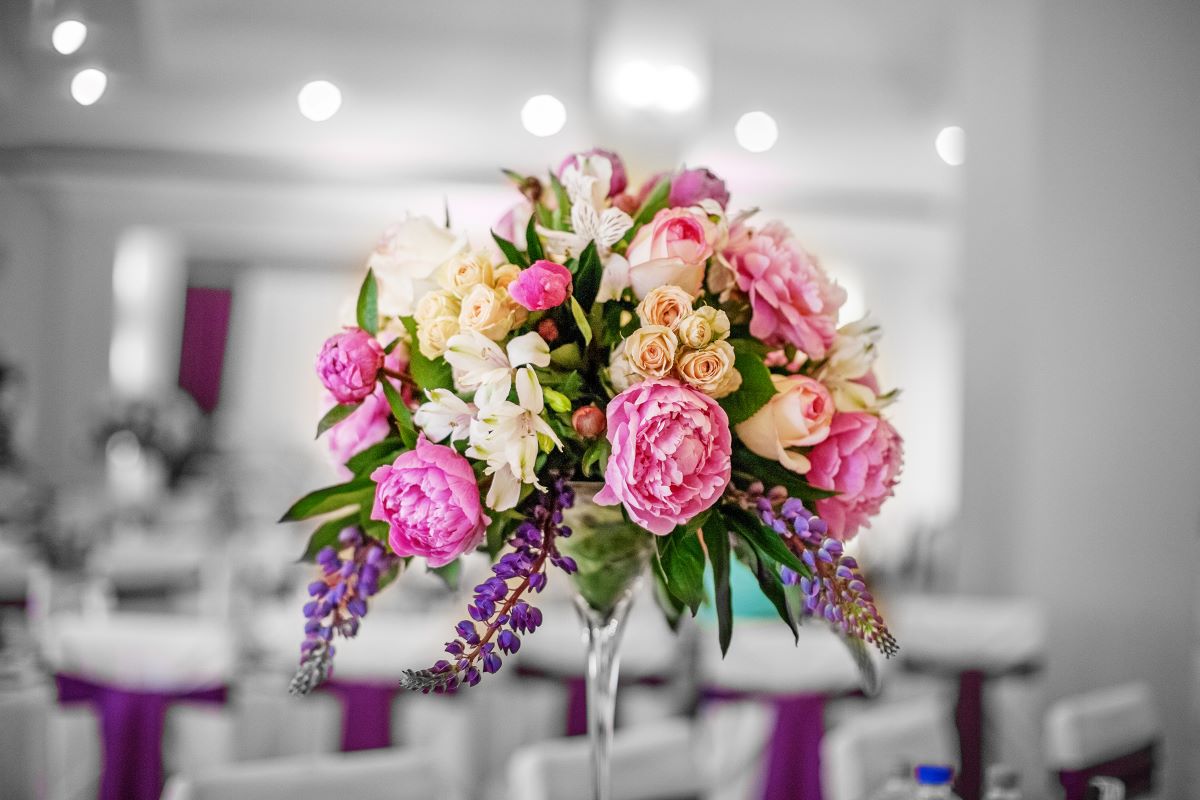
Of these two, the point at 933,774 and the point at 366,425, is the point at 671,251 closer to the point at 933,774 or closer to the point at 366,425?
the point at 366,425

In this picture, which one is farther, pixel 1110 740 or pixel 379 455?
pixel 1110 740

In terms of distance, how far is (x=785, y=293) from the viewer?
2.99 feet

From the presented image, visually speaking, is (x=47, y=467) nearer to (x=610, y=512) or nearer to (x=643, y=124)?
(x=643, y=124)

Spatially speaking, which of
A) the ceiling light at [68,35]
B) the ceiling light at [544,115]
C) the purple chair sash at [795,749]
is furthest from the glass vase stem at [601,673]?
the ceiling light at [544,115]

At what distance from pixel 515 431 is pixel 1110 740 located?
188cm

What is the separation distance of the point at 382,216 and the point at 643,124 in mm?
6185

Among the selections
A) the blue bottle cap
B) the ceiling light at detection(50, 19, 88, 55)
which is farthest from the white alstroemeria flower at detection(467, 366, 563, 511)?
the ceiling light at detection(50, 19, 88, 55)

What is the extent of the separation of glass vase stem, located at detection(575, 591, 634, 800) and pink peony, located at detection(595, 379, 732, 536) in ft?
0.82

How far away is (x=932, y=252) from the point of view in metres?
11.3

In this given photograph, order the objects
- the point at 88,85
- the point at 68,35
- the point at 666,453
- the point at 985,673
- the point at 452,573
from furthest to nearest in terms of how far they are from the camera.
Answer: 1. the point at 88,85
2. the point at 68,35
3. the point at 985,673
4. the point at 452,573
5. the point at 666,453

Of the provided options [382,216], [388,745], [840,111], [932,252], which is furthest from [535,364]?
[932,252]

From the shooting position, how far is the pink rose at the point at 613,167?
3.30 ft

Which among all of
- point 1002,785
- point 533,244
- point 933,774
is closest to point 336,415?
point 533,244

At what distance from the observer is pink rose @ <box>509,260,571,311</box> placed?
2.82 feet
